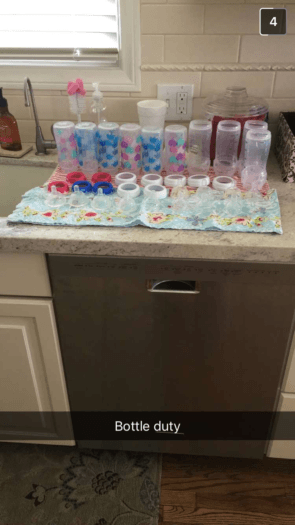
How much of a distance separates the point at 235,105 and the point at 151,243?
25.0 inches

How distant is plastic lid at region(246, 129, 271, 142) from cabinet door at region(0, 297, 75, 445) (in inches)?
28.7

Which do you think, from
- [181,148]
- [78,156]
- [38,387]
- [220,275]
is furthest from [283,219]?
[38,387]

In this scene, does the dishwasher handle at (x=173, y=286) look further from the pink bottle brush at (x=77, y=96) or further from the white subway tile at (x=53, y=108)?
the white subway tile at (x=53, y=108)

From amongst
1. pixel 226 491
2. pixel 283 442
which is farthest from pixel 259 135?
pixel 226 491

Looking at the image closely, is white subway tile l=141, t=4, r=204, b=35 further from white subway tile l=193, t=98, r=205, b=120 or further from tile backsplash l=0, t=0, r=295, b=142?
white subway tile l=193, t=98, r=205, b=120

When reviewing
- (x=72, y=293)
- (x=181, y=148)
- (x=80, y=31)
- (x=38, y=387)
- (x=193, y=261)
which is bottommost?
(x=38, y=387)

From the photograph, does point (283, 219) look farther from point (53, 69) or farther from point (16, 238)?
point (53, 69)

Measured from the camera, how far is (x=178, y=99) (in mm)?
1551

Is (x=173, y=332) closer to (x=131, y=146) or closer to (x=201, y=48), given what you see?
(x=131, y=146)

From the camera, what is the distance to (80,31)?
5.09 ft

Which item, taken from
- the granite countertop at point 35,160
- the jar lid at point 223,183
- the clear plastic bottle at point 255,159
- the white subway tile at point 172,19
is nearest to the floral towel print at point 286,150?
the clear plastic bottle at point 255,159

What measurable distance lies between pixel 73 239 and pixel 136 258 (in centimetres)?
16

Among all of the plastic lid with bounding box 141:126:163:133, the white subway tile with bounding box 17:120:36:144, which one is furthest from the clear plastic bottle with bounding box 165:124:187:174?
the white subway tile with bounding box 17:120:36:144

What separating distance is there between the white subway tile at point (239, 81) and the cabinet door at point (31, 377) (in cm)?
88
